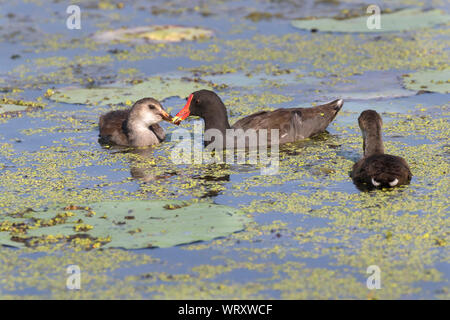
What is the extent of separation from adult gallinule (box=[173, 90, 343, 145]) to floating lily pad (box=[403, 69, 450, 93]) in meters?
1.85

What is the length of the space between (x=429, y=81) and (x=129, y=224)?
6.25m

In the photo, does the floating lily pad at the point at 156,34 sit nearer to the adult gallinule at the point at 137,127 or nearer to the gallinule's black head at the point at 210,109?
the adult gallinule at the point at 137,127

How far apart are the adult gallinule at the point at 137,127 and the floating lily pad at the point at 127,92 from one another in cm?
130

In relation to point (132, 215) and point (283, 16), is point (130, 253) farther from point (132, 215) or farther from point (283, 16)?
point (283, 16)

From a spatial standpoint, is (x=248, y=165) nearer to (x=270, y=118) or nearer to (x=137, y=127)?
(x=270, y=118)

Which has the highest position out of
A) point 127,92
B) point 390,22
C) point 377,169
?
point 390,22

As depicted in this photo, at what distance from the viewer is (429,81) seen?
12.2 m

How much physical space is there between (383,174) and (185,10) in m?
10.6

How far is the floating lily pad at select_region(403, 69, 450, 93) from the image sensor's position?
12.0 metres

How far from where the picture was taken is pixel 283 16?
56.6ft

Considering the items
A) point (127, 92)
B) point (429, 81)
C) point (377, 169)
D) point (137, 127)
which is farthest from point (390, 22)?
point (377, 169)

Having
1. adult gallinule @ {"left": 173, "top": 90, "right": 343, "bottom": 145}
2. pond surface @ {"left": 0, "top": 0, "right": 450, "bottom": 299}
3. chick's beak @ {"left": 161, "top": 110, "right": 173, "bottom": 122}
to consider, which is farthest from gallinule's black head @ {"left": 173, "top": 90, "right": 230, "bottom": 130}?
pond surface @ {"left": 0, "top": 0, "right": 450, "bottom": 299}

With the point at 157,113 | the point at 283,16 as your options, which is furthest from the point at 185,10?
the point at 157,113

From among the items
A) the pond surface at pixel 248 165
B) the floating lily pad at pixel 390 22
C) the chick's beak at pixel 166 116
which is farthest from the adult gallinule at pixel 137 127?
the floating lily pad at pixel 390 22
